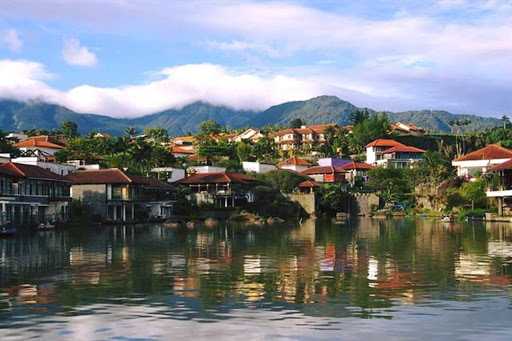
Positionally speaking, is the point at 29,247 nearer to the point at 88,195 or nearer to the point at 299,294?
the point at 299,294

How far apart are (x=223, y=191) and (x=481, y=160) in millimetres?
36425

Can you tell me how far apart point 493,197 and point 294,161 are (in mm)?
44868

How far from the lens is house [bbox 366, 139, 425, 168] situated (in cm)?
12244

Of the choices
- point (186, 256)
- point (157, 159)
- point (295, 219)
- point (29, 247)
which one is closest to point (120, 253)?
point (186, 256)

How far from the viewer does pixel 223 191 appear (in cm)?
9131

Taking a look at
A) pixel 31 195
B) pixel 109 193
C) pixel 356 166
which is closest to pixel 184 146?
pixel 356 166

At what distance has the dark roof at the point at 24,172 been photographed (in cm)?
5917

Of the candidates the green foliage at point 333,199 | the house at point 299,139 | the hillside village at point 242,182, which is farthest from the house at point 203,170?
the house at point 299,139

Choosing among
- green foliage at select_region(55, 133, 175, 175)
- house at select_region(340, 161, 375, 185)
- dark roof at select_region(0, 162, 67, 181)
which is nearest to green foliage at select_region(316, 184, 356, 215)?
house at select_region(340, 161, 375, 185)

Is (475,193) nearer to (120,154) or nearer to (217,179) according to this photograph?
(217,179)

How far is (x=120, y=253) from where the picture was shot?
3459 cm

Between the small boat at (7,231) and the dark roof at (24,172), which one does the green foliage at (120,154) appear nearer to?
the dark roof at (24,172)

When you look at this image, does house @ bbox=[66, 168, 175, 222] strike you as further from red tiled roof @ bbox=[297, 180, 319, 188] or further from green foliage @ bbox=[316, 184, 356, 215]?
green foliage @ bbox=[316, 184, 356, 215]

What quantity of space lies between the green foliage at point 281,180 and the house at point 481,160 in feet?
76.7
